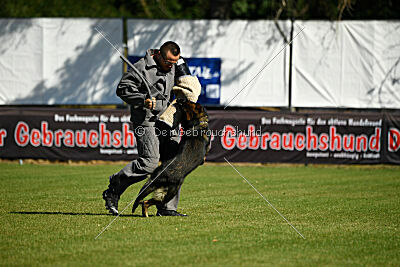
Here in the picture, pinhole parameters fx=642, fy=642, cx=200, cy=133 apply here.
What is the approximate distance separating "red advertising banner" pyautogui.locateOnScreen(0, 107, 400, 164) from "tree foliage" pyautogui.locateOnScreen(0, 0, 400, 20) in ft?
15.1

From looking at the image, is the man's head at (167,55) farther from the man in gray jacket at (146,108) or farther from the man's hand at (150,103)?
the man's hand at (150,103)

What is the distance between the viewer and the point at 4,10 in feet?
89.9

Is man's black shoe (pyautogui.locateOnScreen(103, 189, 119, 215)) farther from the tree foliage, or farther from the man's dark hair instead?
the tree foliage

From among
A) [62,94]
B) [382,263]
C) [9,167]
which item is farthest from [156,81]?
[62,94]

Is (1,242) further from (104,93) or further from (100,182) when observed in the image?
(104,93)

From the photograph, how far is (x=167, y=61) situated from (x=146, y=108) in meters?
0.69

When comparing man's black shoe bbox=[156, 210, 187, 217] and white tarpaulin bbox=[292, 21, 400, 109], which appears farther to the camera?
white tarpaulin bbox=[292, 21, 400, 109]

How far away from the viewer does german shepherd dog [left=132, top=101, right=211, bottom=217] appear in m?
8.18

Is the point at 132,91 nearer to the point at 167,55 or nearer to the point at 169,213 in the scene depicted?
the point at 167,55

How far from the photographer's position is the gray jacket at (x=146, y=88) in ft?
27.6

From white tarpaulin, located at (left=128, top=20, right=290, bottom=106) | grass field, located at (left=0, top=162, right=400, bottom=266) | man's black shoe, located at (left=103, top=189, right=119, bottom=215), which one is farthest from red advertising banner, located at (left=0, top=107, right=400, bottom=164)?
Answer: man's black shoe, located at (left=103, top=189, right=119, bottom=215)

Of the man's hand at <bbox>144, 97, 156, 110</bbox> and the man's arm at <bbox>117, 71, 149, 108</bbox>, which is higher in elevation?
the man's arm at <bbox>117, 71, 149, 108</bbox>

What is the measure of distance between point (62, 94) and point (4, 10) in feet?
29.6

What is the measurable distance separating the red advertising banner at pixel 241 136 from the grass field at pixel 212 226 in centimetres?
361
